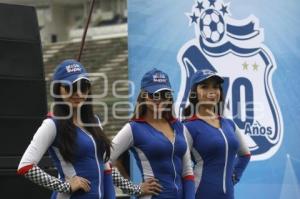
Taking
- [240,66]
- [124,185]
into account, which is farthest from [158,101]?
[240,66]

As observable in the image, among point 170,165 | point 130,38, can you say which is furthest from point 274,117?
point 170,165

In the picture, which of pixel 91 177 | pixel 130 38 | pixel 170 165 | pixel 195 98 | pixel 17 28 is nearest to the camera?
pixel 91 177

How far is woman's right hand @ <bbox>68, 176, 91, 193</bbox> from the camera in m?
3.30

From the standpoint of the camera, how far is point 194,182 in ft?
12.4

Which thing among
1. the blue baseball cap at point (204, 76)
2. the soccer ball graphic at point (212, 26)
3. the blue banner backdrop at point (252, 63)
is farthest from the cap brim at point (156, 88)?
the soccer ball graphic at point (212, 26)

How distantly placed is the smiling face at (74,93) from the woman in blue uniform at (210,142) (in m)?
0.70

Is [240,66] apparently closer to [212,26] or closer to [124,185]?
[212,26]

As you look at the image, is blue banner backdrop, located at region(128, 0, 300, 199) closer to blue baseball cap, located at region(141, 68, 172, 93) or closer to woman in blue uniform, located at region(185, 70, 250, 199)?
woman in blue uniform, located at region(185, 70, 250, 199)

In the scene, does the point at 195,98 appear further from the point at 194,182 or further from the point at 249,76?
the point at 249,76

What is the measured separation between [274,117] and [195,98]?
3.64 feet

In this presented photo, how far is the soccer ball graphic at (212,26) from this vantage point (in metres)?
4.85

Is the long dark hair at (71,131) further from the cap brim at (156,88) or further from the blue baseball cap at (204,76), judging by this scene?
the blue baseball cap at (204,76)

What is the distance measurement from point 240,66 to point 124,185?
149 centimetres

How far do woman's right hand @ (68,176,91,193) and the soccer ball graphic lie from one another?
70.5 inches
